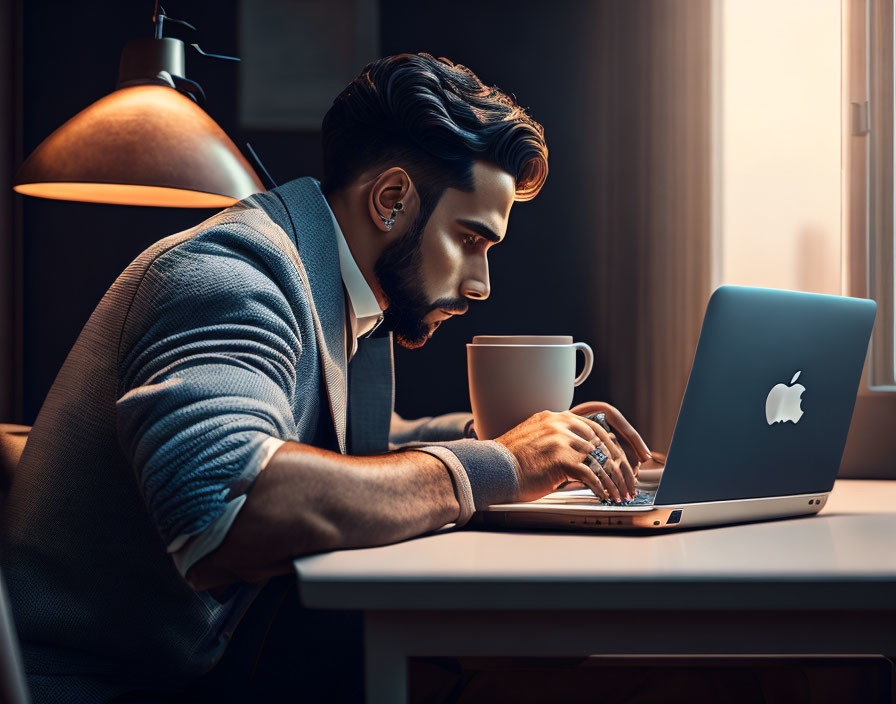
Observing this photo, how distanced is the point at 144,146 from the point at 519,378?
86 centimetres

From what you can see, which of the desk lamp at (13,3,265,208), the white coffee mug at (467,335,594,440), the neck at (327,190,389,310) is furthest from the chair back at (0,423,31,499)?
the white coffee mug at (467,335,594,440)

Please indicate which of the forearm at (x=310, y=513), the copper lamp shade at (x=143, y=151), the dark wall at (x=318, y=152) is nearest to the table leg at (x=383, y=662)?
the forearm at (x=310, y=513)

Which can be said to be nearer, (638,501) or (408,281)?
(638,501)

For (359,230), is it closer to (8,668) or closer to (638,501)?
(638,501)

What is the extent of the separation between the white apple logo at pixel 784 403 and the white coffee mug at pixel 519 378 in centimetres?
30

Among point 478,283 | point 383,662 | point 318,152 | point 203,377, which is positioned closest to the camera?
point 383,662

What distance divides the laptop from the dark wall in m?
1.29

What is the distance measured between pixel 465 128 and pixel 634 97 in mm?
1032

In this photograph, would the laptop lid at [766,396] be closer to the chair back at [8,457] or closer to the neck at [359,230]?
the neck at [359,230]

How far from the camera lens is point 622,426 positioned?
1148 mm

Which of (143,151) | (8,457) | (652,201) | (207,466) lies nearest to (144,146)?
(143,151)

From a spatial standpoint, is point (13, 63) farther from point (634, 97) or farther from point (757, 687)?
point (757, 687)

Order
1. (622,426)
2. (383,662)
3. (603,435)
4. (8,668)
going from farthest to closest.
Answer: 1. (622,426)
2. (603,435)
3. (383,662)
4. (8,668)

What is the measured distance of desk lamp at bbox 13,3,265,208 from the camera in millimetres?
1400
